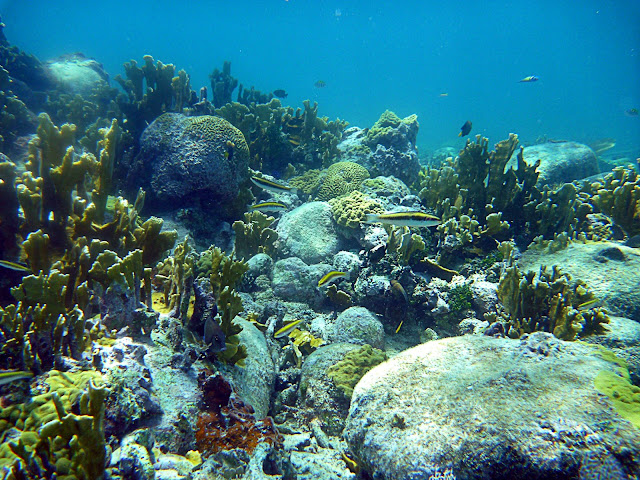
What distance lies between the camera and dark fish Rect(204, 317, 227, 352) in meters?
2.98

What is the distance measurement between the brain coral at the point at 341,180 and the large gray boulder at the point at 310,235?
1128 millimetres

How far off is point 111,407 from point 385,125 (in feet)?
38.0

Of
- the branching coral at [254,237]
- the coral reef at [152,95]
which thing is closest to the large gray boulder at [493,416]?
the branching coral at [254,237]

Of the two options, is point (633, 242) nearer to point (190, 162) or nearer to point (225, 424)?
point (225, 424)

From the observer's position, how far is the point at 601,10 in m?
65.2

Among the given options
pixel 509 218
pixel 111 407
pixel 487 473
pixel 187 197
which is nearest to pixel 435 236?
pixel 509 218

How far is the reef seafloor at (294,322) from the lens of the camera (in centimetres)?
191

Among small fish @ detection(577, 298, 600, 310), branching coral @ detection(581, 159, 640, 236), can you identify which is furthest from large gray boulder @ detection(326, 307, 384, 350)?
branching coral @ detection(581, 159, 640, 236)

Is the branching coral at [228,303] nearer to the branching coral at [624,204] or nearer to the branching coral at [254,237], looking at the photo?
the branching coral at [254,237]

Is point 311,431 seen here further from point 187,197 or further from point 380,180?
point 380,180

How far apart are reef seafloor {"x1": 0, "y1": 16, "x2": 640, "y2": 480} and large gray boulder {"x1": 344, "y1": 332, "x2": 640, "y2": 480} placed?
0.01 m

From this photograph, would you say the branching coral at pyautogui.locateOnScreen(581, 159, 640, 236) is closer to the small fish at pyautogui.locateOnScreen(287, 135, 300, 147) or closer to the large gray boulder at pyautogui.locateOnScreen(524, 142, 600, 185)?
the large gray boulder at pyautogui.locateOnScreen(524, 142, 600, 185)

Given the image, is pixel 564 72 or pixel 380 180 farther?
pixel 564 72

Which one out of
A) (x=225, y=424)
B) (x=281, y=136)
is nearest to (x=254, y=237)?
(x=225, y=424)
